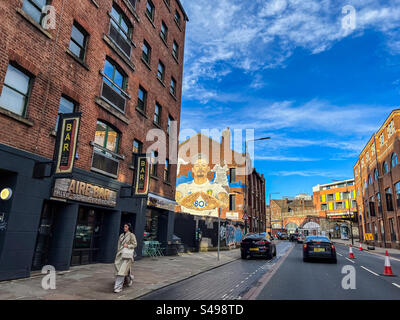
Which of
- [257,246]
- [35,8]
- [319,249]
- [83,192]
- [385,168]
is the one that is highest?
[385,168]

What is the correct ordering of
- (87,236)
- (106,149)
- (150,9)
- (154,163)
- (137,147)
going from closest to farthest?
(87,236), (106,149), (137,147), (154,163), (150,9)

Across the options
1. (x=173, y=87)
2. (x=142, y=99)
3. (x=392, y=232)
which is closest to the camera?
(x=142, y=99)

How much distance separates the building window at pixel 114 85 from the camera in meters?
12.2

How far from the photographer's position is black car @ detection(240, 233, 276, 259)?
1612 centimetres

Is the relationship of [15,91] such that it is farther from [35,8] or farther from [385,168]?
[385,168]

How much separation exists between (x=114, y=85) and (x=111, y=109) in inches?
54.2

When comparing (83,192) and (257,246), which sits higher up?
(83,192)

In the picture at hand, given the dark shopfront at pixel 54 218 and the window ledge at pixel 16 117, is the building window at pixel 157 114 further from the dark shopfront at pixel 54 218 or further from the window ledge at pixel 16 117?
the window ledge at pixel 16 117

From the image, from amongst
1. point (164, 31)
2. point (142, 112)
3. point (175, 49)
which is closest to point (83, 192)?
point (142, 112)

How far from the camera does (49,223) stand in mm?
9500

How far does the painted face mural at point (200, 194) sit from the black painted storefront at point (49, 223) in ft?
64.9

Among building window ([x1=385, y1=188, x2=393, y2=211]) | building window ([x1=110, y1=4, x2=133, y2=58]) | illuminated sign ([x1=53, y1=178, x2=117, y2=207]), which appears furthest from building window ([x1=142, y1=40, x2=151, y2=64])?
Result: building window ([x1=385, y1=188, x2=393, y2=211])
